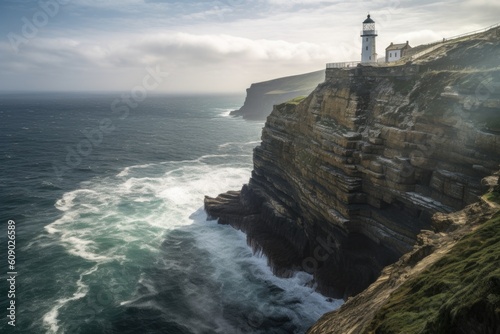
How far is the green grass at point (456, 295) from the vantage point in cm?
938

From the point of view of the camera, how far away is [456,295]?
34.6ft

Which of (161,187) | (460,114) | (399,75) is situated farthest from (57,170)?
(460,114)

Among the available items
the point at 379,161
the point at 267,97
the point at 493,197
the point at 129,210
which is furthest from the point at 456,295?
the point at 267,97

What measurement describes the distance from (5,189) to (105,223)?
2283 centimetres

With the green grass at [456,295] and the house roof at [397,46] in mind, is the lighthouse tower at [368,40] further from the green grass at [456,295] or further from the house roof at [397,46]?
the green grass at [456,295]

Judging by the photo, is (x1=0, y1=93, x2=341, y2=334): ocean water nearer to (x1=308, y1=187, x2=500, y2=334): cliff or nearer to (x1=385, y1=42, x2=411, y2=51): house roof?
(x1=308, y1=187, x2=500, y2=334): cliff

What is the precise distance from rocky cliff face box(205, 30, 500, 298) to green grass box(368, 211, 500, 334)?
1310 cm

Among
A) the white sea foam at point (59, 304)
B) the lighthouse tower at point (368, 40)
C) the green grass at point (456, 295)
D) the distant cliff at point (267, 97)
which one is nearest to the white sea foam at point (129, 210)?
the white sea foam at point (59, 304)

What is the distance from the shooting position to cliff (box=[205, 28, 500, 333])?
87.9ft

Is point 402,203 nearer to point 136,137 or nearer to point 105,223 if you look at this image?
point 105,223

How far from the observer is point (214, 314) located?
30906 mm

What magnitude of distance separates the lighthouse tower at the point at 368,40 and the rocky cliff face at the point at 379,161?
17.9 m

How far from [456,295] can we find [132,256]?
118ft

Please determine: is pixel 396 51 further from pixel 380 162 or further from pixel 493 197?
pixel 493 197
